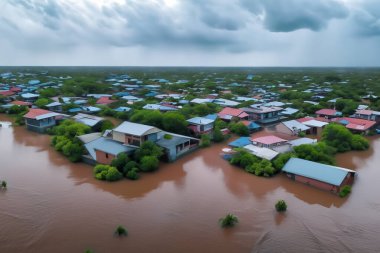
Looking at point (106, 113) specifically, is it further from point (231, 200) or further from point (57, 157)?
point (231, 200)

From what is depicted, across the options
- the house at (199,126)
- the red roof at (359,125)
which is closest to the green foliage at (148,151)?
the house at (199,126)

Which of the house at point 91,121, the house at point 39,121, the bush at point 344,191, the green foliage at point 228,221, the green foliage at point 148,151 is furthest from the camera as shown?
the house at point 39,121

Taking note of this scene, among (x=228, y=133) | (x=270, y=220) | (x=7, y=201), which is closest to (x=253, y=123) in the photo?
(x=228, y=133)

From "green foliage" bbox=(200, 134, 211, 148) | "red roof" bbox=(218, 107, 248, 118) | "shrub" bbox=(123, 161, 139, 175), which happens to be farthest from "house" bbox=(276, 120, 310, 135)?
"shrub" bbox=(123, 161, 139, 175)

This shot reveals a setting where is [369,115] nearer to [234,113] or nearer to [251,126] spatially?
[251,126]

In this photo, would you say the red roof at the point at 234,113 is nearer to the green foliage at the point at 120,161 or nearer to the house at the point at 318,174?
the house at the point at 318,174

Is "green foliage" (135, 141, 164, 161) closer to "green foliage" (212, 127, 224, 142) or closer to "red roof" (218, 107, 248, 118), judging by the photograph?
"green foliage" (212, 127, 224, 142)

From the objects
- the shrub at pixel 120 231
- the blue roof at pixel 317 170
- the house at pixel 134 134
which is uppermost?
the house at pixel 134 134
